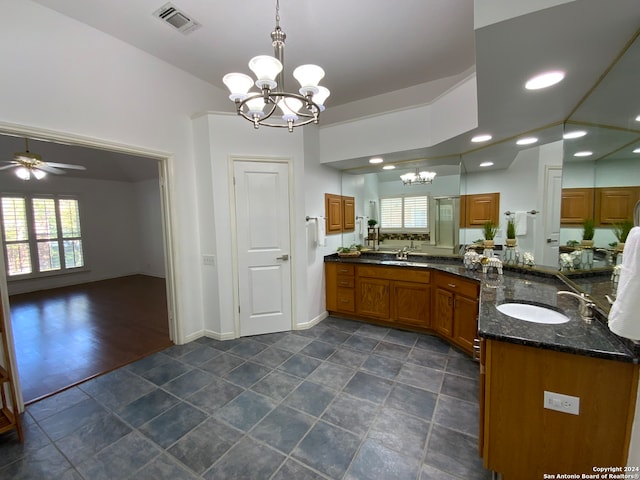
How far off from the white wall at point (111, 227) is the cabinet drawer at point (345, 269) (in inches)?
210

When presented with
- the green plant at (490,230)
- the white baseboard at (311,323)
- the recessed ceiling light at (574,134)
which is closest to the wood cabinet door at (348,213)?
the white baseboard at (311,323)

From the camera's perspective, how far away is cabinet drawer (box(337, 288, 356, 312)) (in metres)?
3.63

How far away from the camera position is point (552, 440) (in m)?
1.23

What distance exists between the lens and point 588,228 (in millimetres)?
1721

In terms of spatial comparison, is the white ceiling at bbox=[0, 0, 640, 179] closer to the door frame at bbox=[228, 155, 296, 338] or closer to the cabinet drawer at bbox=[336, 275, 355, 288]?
the door frame at bbox=[228, 155, 296, 338]

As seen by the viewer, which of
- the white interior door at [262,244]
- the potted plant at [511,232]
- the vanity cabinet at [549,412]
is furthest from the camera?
the white interior door at [262,244]

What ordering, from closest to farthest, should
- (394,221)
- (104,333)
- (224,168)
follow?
1. (224,168)
2. (104,333)
3. (394,221)

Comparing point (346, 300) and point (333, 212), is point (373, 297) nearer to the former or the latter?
point (346, 300)

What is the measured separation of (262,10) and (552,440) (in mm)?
3386

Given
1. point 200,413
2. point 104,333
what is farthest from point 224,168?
point 104,333

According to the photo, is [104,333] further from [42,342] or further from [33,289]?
[33,289]

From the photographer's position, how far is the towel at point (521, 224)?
268cm

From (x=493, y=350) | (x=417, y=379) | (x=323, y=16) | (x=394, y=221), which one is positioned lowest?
(x=417, y=379)

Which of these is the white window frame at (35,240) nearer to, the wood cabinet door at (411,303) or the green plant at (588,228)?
the wood cabinet door at (411,303)
